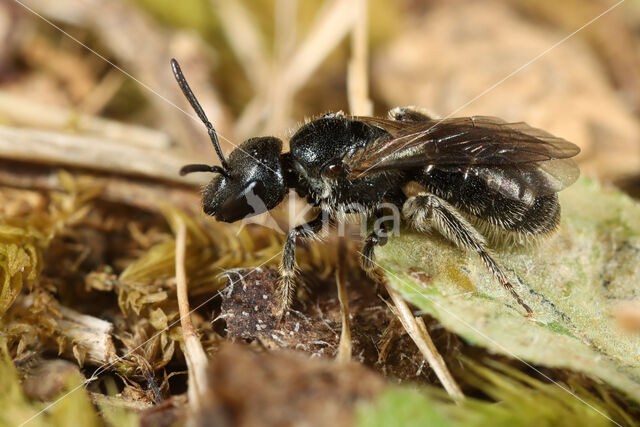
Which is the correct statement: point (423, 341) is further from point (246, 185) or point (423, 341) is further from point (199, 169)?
point (199, 169)

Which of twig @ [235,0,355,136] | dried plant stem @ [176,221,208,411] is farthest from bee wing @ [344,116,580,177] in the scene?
twig @ [235,0,355,136]

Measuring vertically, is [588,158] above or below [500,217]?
above

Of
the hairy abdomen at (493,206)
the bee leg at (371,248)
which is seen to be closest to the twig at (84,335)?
the bee leg at (371,248)

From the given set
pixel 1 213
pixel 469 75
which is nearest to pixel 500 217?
pixel 469 75

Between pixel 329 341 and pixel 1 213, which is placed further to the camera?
pixel 1 213

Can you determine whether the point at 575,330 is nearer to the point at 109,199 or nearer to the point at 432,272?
the point at 432,272

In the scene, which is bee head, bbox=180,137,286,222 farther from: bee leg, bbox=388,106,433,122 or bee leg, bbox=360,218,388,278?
bee leg, bbox=388,106,433,122

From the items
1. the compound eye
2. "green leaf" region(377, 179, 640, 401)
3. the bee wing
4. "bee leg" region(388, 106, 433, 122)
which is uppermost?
"bee leg" region(388, 106, 433, 122)

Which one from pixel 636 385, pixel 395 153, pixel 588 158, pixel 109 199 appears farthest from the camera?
pixel 588 158
